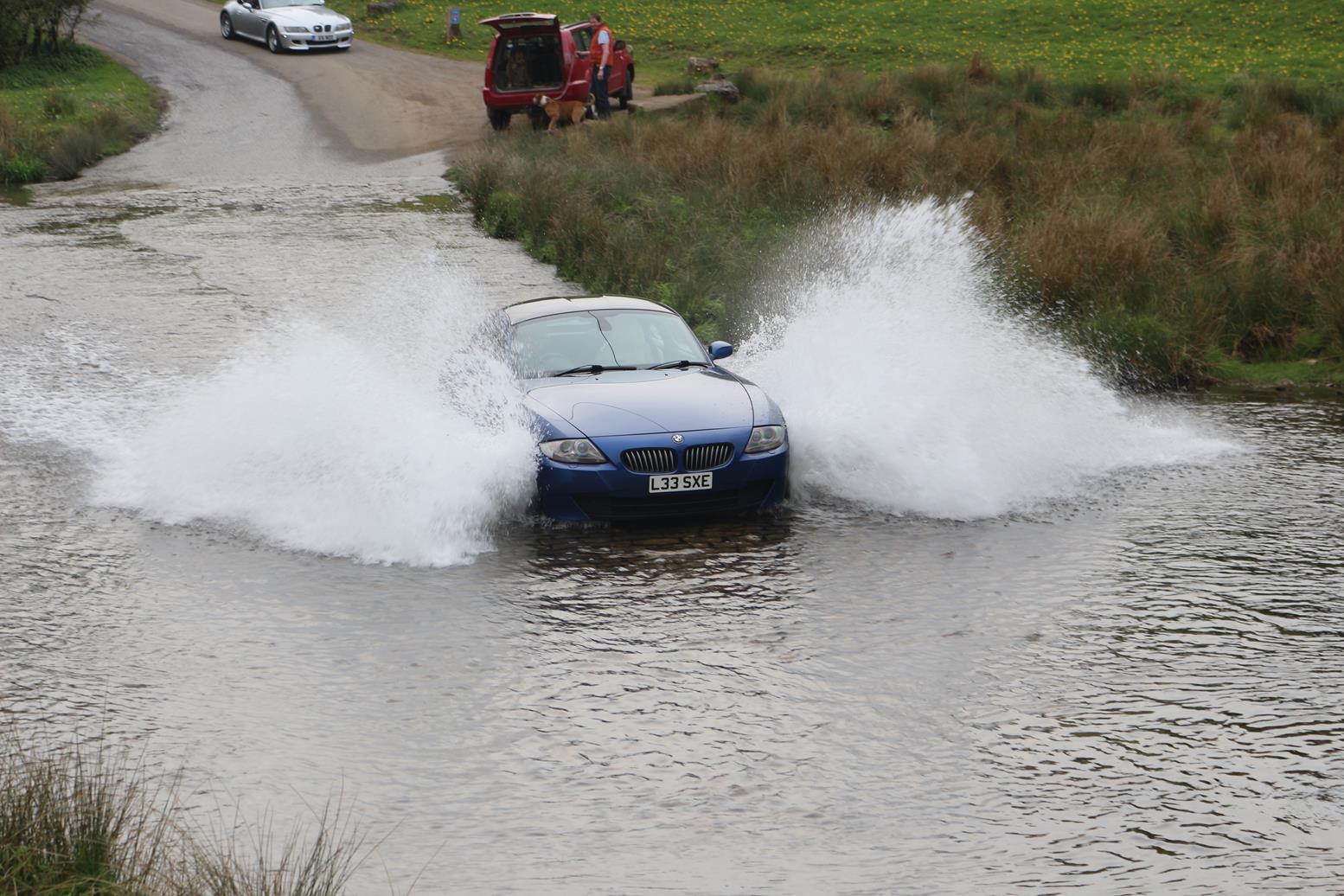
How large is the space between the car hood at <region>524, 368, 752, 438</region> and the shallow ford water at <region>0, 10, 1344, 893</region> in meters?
0.59

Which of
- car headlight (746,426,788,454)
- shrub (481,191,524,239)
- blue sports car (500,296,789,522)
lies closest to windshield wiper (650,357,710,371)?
blue sports car (500,296,789,522)

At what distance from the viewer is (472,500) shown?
34.4 ft

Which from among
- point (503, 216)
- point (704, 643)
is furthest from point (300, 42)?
point (704, 643)

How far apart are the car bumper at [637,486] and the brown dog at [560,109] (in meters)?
23.2

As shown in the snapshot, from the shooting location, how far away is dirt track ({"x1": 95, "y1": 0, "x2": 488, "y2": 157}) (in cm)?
3281

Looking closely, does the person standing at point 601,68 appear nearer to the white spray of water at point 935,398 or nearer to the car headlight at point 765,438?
the white spray of water at point 935,398

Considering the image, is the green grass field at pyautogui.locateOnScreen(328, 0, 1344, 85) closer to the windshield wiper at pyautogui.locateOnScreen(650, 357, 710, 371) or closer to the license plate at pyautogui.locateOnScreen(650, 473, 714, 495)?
the windshield wiper at pyautogui.locateOnScreen(650, 357, 710, 371)

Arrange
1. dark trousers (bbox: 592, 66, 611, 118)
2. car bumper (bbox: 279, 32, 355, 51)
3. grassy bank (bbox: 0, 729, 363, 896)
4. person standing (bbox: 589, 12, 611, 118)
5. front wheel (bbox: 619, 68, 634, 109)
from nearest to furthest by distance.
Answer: grassy bank (bbox: 0, 729, 363, 896), person standing (bbox: 589, 12, 611, 118), dark trousers (bbox: 592, 66, 611, 118), front wheel (bbox: 619, 68, 634, 109), car bumper (bbox: 279, 32, 355, 51)

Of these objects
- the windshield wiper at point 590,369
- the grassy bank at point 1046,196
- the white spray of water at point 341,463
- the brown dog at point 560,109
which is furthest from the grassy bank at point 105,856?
the brown dog at point 560,109

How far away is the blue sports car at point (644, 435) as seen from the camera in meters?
10.4

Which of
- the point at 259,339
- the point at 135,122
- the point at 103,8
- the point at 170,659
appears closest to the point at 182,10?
the point at 103,8

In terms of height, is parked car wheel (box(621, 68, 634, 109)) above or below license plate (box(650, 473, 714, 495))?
above

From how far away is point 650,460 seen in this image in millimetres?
10352

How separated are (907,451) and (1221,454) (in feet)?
9.54
